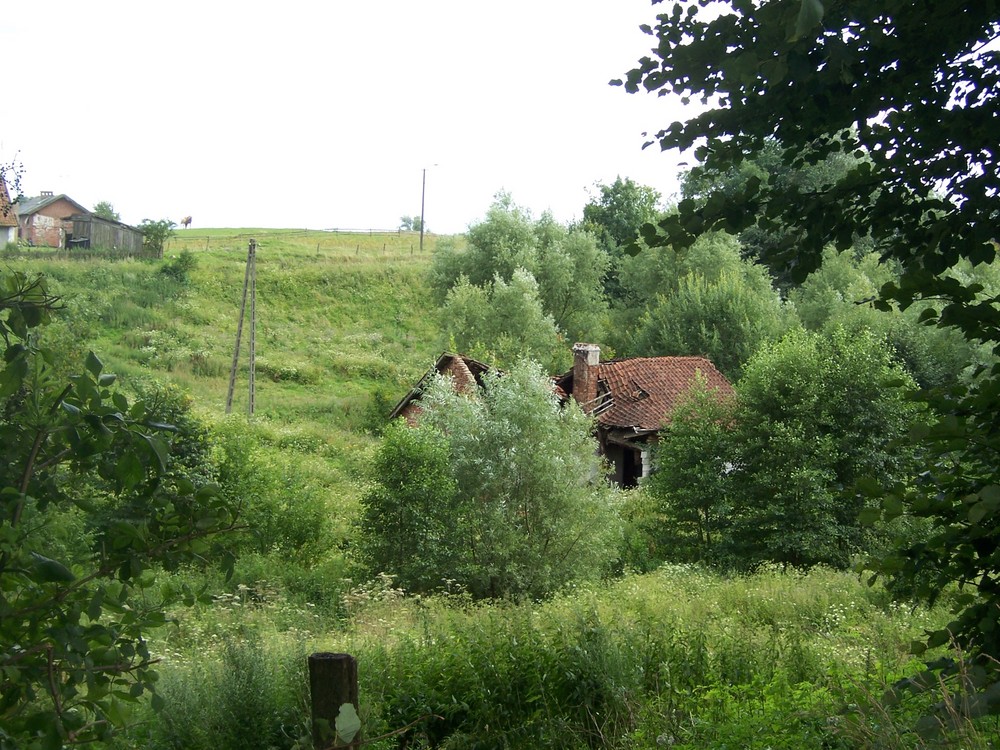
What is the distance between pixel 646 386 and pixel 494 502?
1487cm

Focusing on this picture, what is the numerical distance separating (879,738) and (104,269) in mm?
50555

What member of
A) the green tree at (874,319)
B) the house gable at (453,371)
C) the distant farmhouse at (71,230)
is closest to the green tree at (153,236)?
the distant farmhouse at (71,230)

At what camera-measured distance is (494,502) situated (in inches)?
813

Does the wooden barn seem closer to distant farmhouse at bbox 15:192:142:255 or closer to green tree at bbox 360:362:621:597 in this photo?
distant farmhouse at bbox 15:192:142:255

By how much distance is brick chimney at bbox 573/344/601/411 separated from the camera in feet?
111

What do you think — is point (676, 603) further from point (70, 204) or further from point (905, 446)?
point (70, 204)

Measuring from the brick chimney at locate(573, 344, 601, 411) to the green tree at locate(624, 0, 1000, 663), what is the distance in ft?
96.2

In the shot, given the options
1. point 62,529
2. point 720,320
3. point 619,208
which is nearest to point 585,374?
point 720,320

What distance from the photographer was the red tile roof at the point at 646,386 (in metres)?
33.0

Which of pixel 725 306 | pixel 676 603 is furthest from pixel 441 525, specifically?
pixel 725 306

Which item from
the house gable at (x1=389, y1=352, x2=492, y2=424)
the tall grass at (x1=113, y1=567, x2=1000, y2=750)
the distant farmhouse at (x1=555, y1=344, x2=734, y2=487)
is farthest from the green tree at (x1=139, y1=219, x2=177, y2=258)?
the tall grass at (x1=113, y1=567, x2=1000, y2=750)

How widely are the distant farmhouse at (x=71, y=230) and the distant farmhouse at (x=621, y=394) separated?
26503 millimetres

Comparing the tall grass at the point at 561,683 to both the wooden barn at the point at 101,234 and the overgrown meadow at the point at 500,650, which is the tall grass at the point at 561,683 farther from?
the wooden barn at the point at 101,234

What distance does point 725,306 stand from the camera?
1610 inches
